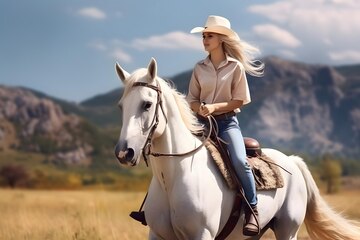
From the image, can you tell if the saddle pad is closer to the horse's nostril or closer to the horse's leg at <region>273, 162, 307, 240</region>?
the horse's leg at <region>273, 162, 307, 240</region>

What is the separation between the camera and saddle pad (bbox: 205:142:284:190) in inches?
280

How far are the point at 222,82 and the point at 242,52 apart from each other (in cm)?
53

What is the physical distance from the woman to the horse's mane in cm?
14

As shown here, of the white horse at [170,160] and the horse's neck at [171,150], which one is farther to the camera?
the horse's neck at [171,150]

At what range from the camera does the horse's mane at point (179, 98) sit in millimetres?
6371

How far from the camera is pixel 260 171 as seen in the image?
7.81m

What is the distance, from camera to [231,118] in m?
7.39

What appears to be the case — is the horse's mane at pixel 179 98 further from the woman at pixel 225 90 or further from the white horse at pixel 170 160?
the woman at pixel 225 90

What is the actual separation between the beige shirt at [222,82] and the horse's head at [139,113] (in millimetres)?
944

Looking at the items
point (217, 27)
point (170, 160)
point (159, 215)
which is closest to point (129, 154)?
point (170, 160)

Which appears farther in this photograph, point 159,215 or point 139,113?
point 159,215

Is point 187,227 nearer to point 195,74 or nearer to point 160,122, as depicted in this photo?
point 160,122

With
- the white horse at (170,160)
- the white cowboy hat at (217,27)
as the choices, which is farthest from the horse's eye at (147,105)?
the white cowboy hat at (217,27)

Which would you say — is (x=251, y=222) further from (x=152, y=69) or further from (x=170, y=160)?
(x=152, y=69)
